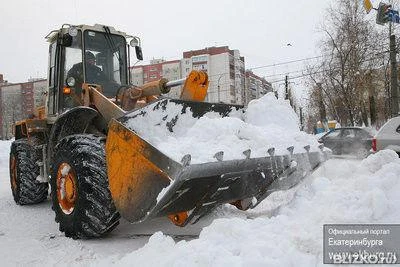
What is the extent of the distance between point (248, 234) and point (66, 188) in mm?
2454

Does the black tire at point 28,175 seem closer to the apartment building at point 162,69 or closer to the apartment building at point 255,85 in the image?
the apartment building at point 255,85

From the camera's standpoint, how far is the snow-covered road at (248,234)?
3.27 meters

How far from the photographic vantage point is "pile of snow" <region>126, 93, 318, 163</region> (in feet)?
13.3

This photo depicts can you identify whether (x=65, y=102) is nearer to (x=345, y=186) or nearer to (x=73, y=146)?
(x=73, y=146)

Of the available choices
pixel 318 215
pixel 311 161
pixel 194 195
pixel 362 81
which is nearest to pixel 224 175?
pixel 194 195

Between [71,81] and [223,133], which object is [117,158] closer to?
[223,133]

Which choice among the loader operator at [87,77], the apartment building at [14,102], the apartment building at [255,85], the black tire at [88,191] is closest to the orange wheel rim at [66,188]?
the black tire at [88,191]

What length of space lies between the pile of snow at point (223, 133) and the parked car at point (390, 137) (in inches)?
166

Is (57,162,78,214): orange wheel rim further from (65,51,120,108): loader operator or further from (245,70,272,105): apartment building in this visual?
(245,70,272,105): apartment building

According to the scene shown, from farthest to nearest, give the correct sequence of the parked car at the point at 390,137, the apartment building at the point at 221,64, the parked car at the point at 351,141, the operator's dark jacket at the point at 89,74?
1. the apartment building at the point at 221,64
2. the parked car at the point at 351,141
3. the parked car at the point at 390,137
4. the operator's dark jacket at the point at 89,74

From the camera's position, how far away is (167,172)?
372 cm

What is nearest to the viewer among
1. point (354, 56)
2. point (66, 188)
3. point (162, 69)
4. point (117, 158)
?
point (117, 158)

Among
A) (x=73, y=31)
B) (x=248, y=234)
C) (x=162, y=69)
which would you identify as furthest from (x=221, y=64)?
(x=248, y=234)

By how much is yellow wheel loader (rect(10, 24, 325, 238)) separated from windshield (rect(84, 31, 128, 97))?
2 centimetres
